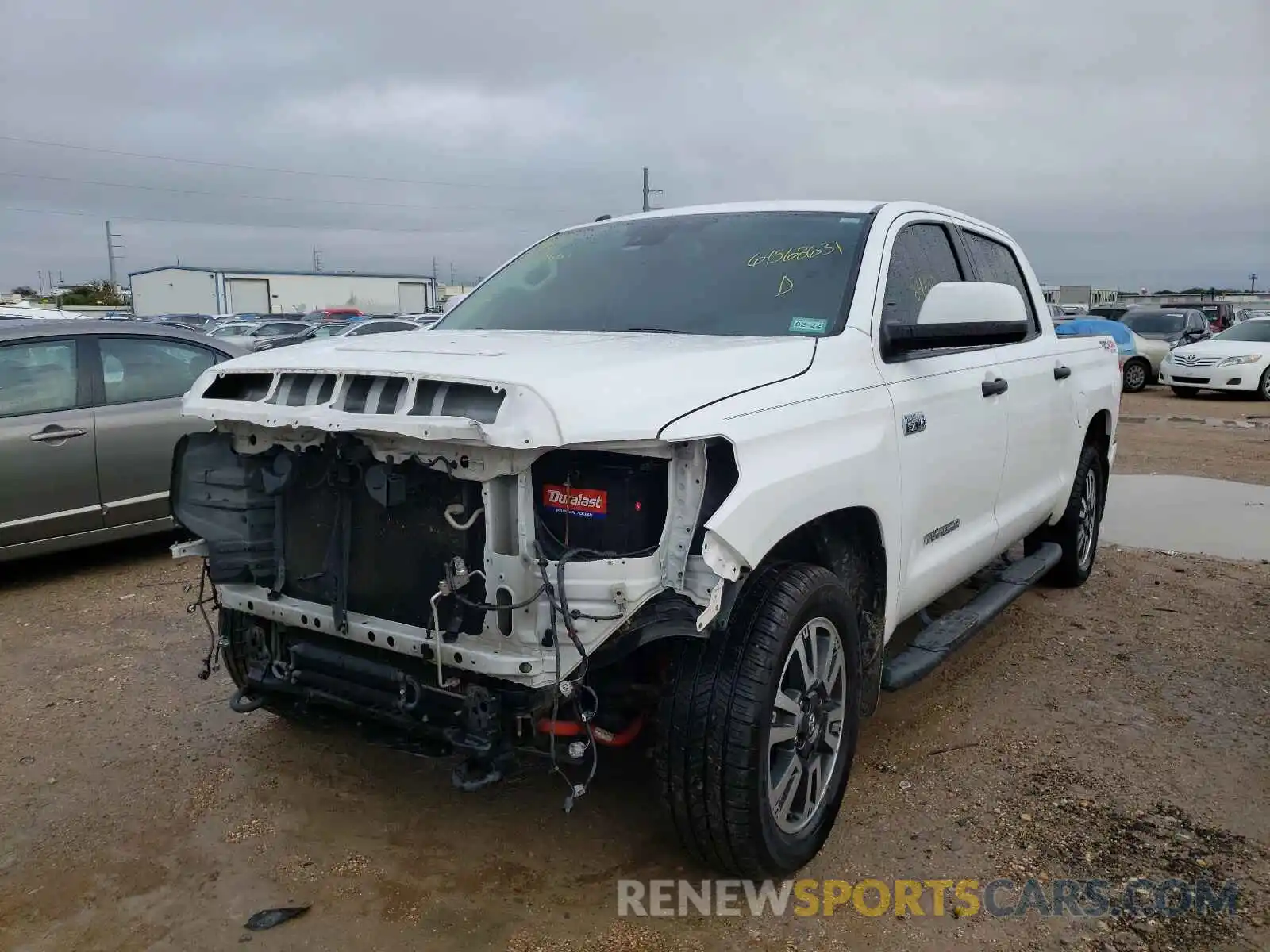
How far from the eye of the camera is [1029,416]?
15.4 feet

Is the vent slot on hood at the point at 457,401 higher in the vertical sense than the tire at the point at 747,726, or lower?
higher

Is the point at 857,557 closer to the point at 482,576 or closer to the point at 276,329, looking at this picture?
the point at 482,576

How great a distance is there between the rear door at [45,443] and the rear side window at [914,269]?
479 cm

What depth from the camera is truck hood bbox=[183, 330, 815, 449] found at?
2.52m

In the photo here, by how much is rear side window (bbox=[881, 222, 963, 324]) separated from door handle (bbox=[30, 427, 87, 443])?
4805 millimetres

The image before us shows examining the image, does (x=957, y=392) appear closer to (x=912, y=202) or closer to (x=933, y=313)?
(x=933, y=313)

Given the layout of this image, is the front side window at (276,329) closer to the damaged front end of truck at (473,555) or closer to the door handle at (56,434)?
the door handle at (56,434)

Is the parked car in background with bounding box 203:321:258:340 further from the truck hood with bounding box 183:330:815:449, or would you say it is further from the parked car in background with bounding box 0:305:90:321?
the truck hood with bounding box 183:330:815:449

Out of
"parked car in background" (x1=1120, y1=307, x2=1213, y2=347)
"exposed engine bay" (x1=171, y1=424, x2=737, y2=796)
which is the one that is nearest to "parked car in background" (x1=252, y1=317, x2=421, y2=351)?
"exposed engine bay" (x1=171, y1=424, x2=737, y2=796)

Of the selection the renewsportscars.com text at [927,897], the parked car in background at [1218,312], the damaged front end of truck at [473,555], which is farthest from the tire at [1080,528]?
the parked car in background at [1218,312]

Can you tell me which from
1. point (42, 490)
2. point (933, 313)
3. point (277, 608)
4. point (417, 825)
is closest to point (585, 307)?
point (933, 313)

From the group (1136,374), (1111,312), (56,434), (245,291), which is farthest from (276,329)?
(245,291)

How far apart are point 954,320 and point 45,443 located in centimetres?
510

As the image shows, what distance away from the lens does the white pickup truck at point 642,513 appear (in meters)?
2.62
